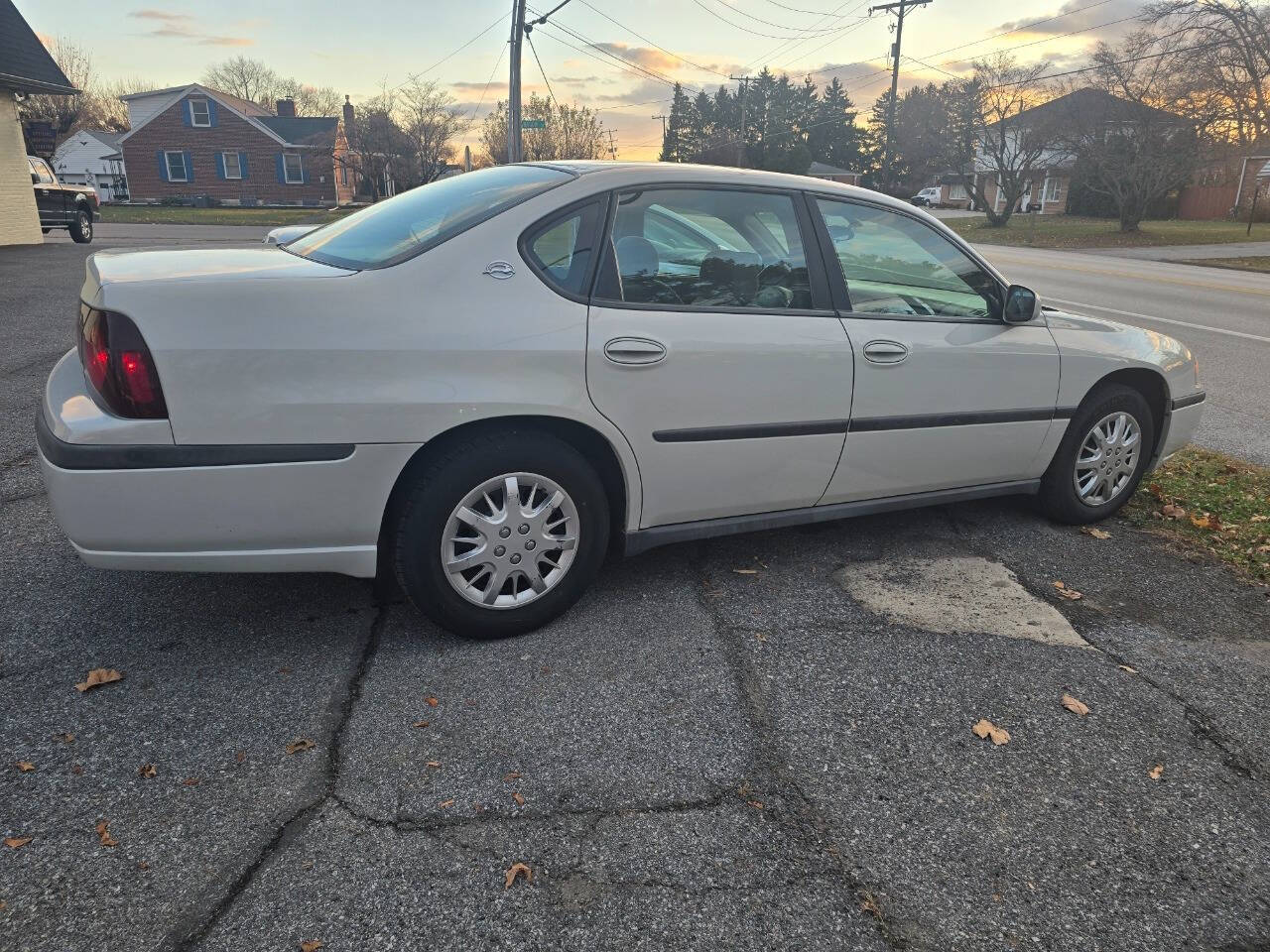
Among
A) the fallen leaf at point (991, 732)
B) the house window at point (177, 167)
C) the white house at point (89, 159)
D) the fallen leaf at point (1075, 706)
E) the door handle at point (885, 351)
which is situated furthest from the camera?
the white house at point (89, 159)

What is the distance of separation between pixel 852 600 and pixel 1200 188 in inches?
2157

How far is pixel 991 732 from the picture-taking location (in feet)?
9.36

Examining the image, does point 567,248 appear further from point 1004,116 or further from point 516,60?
point 1004,116

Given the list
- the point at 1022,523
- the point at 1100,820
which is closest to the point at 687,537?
the point at 1100,820

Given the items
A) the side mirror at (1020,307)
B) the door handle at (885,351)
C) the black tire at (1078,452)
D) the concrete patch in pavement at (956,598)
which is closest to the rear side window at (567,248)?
the door handle at (885,351)

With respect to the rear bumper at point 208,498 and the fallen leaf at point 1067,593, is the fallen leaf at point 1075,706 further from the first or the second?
the rear bumper at point 208,498

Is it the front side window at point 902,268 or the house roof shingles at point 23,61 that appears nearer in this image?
the front side window at point 902,268

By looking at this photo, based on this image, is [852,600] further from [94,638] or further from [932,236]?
[94,638]

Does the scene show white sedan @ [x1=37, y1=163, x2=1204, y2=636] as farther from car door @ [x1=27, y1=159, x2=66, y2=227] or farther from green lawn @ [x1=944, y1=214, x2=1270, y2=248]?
green lawn @ [x1=944, y1=214, x2=1270, y2=248]

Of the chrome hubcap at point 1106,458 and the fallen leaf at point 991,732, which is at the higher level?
the chrome hubcap at point 1106,458

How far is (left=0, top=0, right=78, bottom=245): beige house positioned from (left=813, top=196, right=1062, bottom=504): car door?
64.2 ft

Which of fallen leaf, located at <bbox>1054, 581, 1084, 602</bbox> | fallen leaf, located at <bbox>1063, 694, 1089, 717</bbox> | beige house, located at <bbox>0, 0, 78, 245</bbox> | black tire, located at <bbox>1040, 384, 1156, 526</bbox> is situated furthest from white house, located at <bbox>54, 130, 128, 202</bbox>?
fallen leaf, located at <bbox>1063, 694, 1089, 717</bbox>

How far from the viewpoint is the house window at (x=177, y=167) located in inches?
2026

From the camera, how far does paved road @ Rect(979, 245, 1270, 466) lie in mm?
7062
